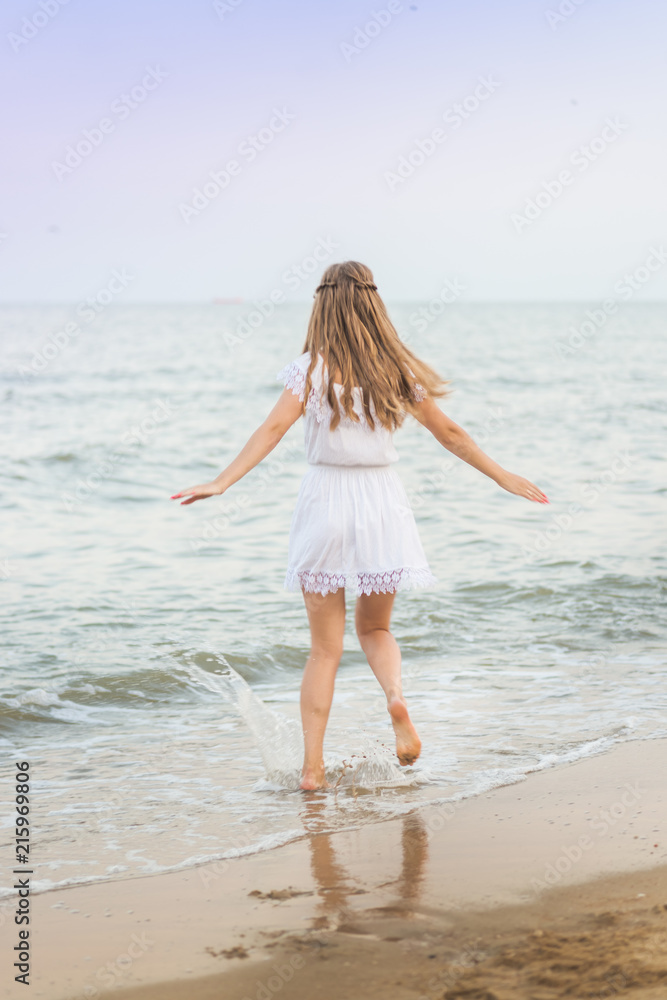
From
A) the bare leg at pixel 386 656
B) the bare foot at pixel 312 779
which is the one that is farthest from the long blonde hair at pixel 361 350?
the bare foot at pixel 312 779

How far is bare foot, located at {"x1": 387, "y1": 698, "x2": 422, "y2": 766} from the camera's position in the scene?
3.67 meters

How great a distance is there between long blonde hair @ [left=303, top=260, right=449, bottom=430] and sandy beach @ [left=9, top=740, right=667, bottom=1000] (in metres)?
1.53

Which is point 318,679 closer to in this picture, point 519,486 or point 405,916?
point 519,486

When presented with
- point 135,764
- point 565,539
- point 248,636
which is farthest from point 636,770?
point 565,539

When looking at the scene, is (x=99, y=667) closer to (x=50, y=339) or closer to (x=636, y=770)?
(x=636, y=770)

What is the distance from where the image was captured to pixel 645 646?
615 cm

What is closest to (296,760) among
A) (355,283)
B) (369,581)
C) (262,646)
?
(369,581)

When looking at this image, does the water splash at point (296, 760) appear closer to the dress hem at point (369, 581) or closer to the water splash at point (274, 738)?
the water splash at point (274, 738)

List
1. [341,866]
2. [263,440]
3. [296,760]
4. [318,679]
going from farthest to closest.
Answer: [296,760]
[318,679]
[263,440]
[341,866]

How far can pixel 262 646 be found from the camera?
6.39m

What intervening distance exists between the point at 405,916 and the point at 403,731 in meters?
1.05

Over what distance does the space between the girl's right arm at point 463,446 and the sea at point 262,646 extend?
1.51 feet

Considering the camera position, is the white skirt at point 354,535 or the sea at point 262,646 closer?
the white skirt at point 354,535

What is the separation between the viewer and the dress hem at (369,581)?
148 inches
